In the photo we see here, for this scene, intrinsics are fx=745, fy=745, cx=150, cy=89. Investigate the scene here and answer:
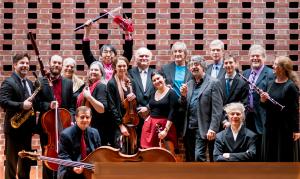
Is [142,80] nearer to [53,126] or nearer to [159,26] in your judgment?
[53,126]

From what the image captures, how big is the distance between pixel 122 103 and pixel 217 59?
1.01 metres

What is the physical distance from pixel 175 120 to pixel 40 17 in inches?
107

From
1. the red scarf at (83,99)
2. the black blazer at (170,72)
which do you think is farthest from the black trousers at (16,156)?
the black blazer at (170,72)

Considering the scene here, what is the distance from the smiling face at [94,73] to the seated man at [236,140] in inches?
52.3

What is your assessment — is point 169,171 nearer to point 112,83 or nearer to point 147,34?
point 112,83

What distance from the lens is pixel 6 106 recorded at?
7.05m

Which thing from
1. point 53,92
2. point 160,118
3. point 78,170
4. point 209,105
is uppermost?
point 53,92

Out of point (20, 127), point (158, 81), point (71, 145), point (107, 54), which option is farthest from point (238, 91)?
point (20, 127)

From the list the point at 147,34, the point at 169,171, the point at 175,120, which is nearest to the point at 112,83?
the point at 175,120

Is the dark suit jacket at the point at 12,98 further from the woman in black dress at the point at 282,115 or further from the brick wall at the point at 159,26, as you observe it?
the woman in black dress at the point at 282,115

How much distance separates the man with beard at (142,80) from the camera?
286 inches

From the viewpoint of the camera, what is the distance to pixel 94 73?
7.14 m

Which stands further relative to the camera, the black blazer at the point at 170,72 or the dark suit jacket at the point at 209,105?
the black blazer at the point at 170,72

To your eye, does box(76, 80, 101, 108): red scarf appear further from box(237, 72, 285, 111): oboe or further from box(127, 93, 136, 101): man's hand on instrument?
box(237, 72, 285, 111): oboe
